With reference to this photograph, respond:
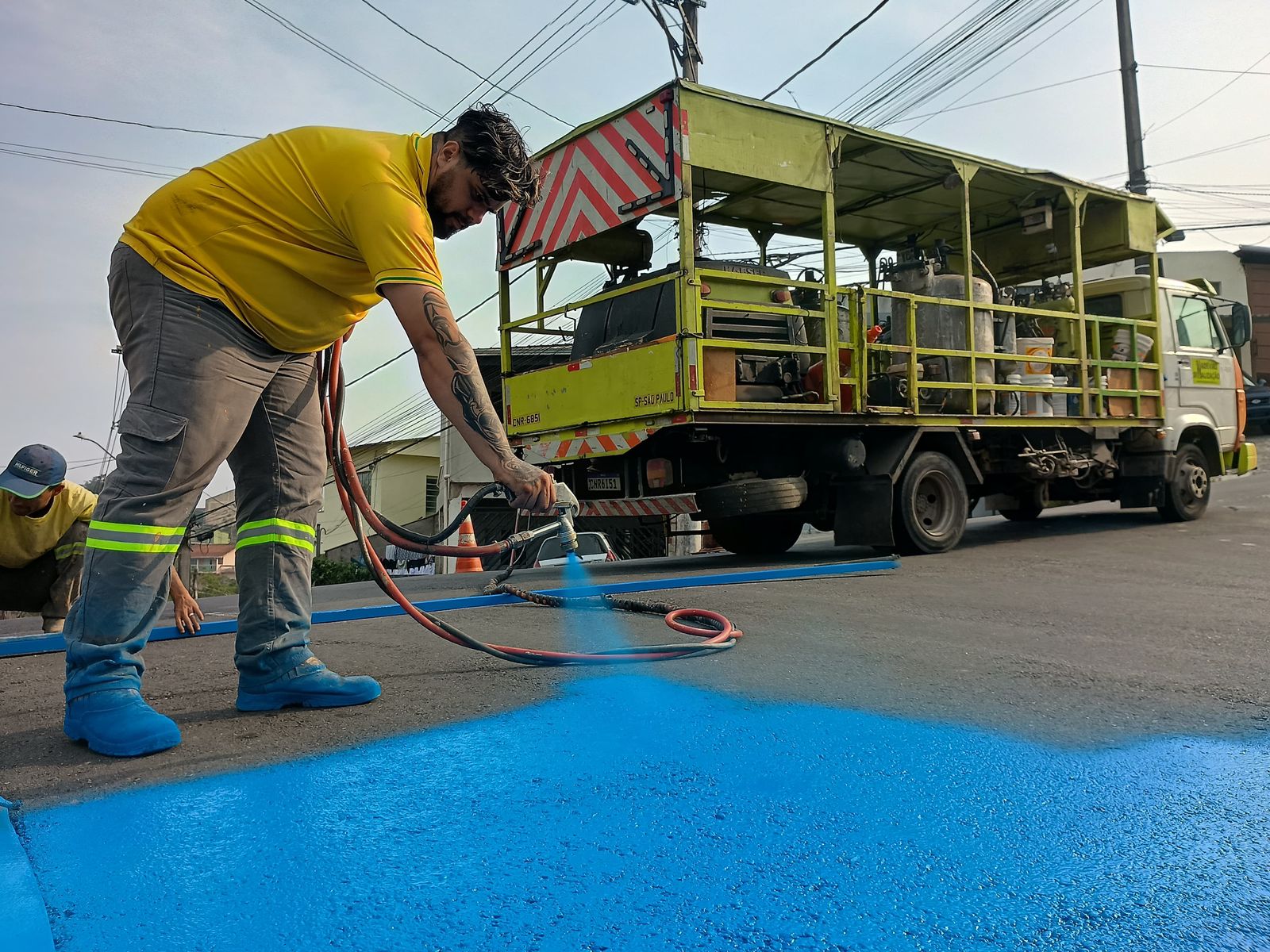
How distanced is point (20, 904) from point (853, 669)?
7.87 ft

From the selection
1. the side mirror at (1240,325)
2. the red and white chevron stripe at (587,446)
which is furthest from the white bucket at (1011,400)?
the side mirror at (1240,325)

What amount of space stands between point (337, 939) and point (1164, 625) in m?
3.84

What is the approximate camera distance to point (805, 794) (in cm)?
184

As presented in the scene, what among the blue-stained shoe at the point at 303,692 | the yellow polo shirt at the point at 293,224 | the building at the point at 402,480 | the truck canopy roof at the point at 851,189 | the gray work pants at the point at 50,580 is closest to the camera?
the yellow polo shirt at the point at 293,224

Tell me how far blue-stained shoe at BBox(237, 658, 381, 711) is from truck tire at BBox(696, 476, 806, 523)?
168 inches

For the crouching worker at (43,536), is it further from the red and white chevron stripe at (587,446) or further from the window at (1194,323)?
the window at (1194,323)

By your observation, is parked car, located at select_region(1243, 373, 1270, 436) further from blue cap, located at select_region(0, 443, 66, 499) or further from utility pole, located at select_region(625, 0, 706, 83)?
blue cap, located at select_region(0, 443, 66, 499)

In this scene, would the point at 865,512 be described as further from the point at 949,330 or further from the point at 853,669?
the point at 853,669

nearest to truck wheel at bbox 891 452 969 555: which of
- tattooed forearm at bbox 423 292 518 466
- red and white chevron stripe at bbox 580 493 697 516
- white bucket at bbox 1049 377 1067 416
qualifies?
white bucket at bbox 1049 377 1067 416

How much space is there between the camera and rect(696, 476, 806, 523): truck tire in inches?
261

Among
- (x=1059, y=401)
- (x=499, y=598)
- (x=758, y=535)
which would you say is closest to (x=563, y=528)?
(x=499, y=598)

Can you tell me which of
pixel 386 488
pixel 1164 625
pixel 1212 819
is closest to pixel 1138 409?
pixel 1164 625

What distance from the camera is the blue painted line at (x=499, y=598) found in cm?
386

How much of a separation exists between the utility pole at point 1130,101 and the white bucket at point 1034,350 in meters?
12.4
